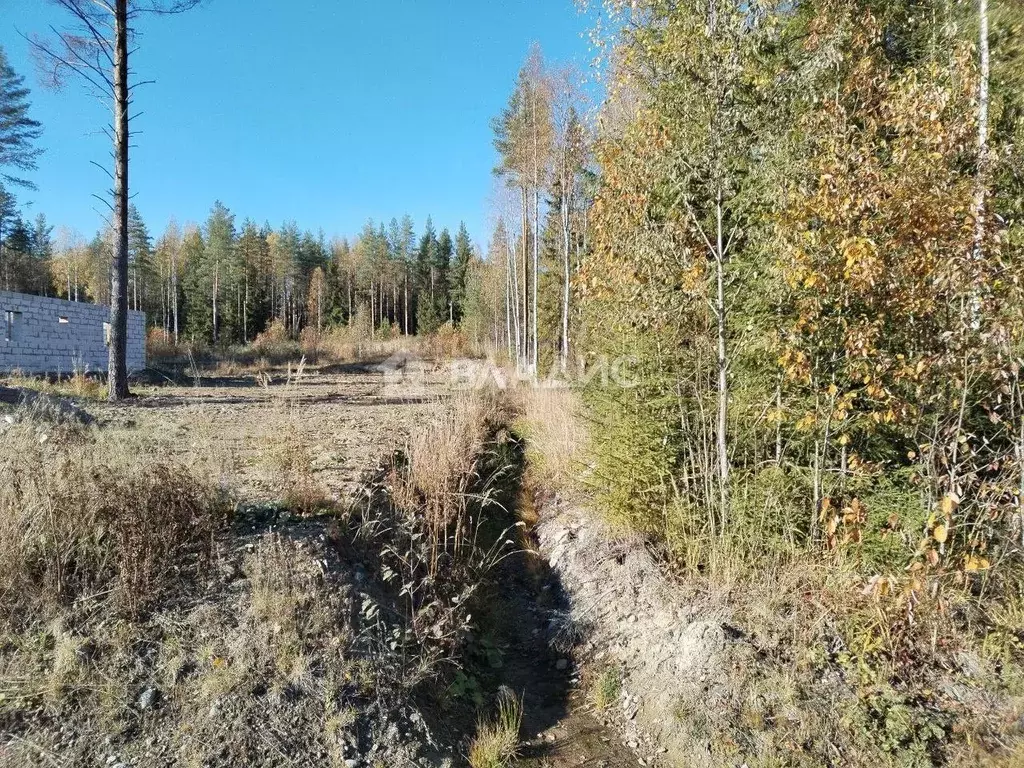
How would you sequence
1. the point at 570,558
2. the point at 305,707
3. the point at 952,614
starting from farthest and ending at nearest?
the point at 570,558, the point at 952,614, the point at 305,707

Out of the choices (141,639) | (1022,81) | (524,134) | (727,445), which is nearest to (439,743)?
(141,639)

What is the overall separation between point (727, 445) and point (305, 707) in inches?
148

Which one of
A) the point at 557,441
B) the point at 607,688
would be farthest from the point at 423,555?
the point at 557,441

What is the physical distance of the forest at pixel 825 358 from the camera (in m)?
3.15

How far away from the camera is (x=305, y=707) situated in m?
2.86

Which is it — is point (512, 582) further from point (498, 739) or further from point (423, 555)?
point (498, 739)

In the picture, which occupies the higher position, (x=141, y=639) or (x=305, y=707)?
(x=141, y=639)

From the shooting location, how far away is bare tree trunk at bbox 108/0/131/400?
11.2 metres

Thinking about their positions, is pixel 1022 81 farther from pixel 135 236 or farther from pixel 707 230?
pixel 135 236

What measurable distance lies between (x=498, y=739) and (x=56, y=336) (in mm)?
21537

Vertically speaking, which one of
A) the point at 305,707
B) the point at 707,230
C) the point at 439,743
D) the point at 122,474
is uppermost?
the point at 707,230

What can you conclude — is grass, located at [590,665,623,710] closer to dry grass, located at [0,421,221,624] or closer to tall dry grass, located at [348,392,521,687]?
tall dry grass, located at [348,392,521,687]

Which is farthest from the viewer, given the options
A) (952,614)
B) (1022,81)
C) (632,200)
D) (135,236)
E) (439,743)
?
(135,236)

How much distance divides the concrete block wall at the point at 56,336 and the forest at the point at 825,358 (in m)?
17.8
